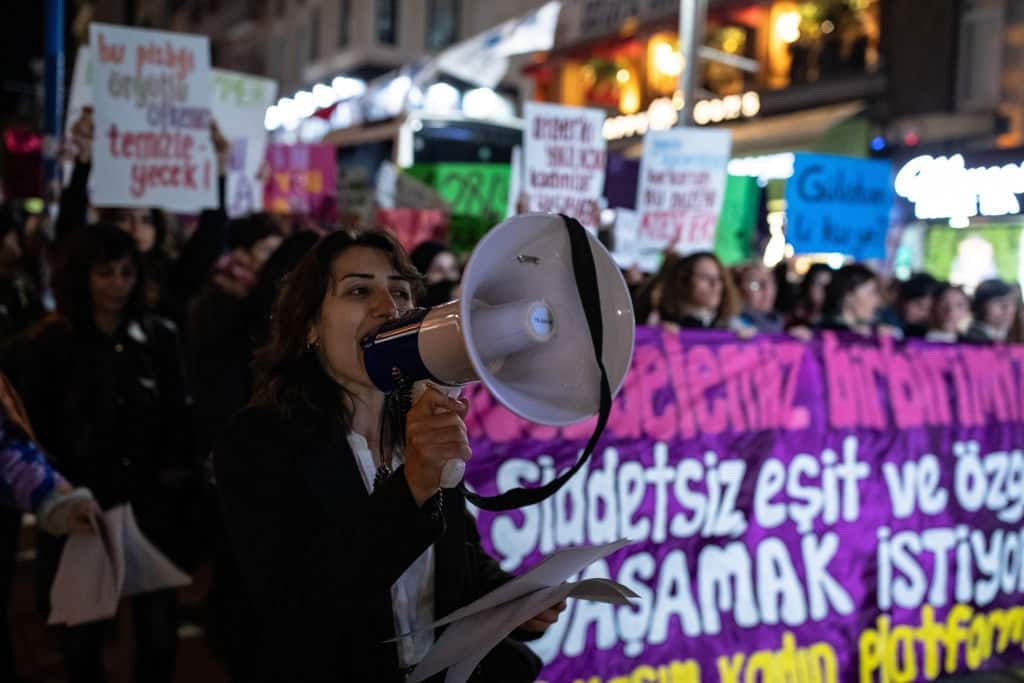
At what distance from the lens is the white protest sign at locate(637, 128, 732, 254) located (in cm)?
731

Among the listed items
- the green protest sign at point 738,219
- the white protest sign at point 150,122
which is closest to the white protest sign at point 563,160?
the green protest sign at point 738,219

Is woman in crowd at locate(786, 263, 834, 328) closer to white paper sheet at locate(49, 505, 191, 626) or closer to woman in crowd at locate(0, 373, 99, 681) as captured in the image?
white paper sheet at locate(49, 505, 191, 626)

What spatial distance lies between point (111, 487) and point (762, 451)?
2.26 m

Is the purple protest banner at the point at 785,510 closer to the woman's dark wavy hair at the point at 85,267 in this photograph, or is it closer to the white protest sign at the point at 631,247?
the woman's dark wavy hair at the point at 85,267

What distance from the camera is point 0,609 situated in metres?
3.57

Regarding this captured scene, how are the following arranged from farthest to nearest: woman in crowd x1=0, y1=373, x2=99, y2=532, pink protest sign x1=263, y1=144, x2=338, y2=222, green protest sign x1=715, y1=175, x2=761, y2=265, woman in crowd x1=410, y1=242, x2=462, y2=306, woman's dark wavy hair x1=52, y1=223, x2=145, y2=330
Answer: pink protest sign x1=263, y1=144, x2=338, y2=222, green protest sign x1=715, y1=175, x2=761, y2=265, woman in crowd x1=410, y1=242, x2=462, y2=306, woman's dark wavy hair x1=52, y1=223, x2=145, y2=330, woman in crowd x1=0, y1=373, x2=99, y2=532

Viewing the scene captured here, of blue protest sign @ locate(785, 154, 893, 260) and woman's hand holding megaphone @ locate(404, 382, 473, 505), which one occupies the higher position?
blue protest sign @ locate(785, 154, 893, 260)

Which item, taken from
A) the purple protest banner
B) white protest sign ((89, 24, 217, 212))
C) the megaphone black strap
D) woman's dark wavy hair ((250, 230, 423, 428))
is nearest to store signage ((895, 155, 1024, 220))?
the purple protest banner

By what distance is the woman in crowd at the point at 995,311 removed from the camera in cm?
680

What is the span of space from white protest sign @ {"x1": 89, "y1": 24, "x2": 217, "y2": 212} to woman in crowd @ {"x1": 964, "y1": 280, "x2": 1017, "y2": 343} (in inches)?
177

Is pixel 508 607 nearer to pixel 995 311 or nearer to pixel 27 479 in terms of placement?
pixel 27 479

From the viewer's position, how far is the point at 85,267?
3.65 metres

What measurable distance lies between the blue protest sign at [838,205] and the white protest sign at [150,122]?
3.71m

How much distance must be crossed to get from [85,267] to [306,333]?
74.0 inches
